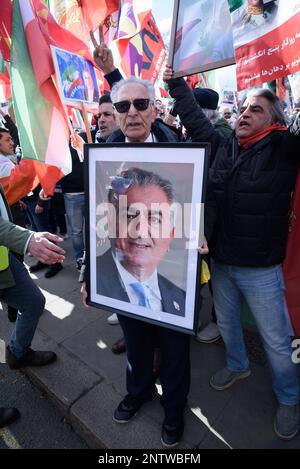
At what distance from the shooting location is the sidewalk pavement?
5.96 ft

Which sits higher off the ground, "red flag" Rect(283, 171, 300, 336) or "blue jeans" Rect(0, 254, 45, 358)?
"red flag" Rect(283, 171, 300, 336)

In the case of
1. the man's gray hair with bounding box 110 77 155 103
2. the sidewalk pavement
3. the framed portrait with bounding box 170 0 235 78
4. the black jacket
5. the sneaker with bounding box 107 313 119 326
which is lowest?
the sidewalk pavement

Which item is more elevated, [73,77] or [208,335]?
[73,77]

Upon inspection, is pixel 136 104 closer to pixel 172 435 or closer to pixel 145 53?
pixel 172 435

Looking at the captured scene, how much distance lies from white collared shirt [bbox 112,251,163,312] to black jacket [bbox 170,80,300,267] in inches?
15.9

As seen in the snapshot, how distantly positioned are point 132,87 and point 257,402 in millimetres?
2219

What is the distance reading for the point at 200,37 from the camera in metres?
1.62

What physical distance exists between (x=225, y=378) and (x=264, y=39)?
85.9 inches

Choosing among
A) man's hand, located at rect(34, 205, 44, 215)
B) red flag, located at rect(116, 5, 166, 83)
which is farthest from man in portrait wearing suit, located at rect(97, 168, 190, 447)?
man's hand, located at rect(34, 205, 44, 215)

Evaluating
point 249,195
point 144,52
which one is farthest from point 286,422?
point 144,52

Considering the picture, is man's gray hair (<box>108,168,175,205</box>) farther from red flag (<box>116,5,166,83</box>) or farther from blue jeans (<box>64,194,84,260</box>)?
blue jeans (<box>64,194,84,260</box>)

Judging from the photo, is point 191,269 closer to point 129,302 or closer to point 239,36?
point 129,302

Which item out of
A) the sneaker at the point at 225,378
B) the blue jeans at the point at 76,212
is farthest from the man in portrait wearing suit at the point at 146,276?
the blue jeans at the point at 76,212

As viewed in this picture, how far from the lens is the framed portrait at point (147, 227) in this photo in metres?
1.25
